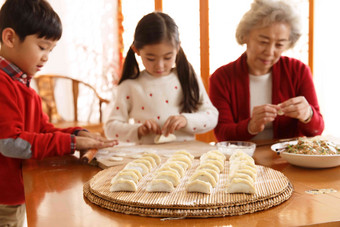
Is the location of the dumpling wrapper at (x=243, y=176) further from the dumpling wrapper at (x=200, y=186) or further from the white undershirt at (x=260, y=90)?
the white undershirt at (x=260, y=90)

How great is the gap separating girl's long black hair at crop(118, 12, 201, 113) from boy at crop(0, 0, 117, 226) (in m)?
0.42

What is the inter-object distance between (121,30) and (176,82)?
2.56 meters

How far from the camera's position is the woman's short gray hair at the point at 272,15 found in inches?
76.3

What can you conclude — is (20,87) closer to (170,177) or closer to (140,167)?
(140,167)

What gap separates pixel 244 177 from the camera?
90 cm

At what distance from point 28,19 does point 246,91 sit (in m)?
1.19

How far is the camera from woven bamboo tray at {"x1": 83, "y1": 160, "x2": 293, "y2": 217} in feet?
2.63

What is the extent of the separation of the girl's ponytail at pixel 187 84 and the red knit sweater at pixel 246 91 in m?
0.19

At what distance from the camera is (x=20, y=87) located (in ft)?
4.76

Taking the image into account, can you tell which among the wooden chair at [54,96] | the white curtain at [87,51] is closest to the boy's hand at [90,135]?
the wooden chair at [54,96]

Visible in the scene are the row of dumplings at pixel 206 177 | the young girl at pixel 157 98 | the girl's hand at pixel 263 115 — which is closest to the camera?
the row of dumplings at pixel 206 177

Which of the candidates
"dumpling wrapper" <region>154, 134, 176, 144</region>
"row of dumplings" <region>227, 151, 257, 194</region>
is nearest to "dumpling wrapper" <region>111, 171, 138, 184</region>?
"row of dumplings" <region>227, 151, 257, 194</region>

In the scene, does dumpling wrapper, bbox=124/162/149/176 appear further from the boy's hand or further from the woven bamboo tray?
the boy's hand

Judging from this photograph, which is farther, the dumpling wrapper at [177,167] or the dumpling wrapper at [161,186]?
the dumpling wrapper at [177,167]
